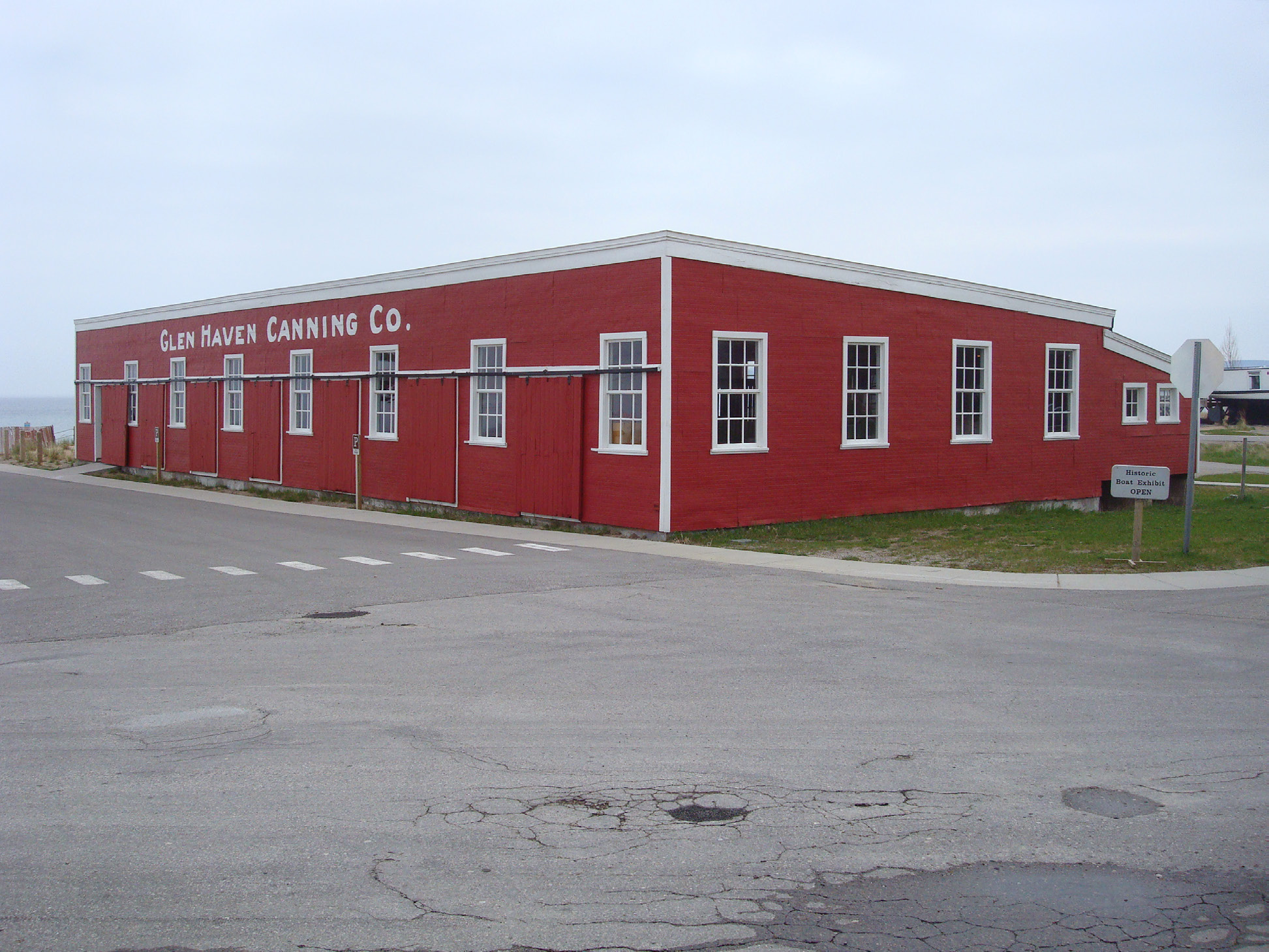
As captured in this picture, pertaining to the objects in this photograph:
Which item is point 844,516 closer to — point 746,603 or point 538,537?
point 538,537

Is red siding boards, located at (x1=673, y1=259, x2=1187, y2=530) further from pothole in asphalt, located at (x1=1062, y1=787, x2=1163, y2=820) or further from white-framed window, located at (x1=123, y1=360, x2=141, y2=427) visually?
white-framed window, located at (x1=123, y1=360, x2=141, y2=427)

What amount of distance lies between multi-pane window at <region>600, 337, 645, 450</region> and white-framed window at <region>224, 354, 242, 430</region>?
15.0 metres

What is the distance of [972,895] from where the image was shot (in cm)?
469

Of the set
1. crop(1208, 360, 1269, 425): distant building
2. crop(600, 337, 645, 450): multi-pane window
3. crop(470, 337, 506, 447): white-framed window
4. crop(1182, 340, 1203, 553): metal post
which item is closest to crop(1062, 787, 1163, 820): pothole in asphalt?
crop(1182, 340, 1203, 553): metal post

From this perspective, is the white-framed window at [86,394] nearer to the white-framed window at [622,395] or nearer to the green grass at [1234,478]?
the white-framed window at [622,395]

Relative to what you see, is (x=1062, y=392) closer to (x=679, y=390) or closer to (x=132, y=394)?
(x=679, y=390)

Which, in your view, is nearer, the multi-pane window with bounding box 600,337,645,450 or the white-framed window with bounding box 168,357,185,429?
the multi-pane window with bounding box 600,337,645,450

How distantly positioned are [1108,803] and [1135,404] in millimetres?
26527

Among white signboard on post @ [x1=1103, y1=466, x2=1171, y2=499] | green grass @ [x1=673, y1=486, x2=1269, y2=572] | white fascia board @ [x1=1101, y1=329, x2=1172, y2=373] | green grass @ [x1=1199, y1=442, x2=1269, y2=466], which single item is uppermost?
white fascia board @ [x1=1101, y1=329, x2=1172, y2=373]

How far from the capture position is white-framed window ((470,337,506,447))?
22.1 metres

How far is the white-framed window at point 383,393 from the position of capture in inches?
1000

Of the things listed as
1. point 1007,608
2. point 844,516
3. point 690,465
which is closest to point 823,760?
point 1007,608

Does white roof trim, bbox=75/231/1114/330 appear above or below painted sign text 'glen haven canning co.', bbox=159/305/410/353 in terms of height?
above

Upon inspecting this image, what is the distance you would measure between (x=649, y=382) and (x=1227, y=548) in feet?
30.5
